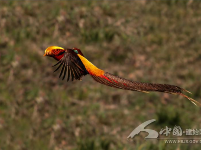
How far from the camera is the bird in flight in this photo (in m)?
2.14

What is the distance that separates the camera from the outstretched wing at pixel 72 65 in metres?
2.30

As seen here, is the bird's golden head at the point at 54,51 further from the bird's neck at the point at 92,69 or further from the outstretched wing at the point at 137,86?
the outstretched wing at the point at 137,86

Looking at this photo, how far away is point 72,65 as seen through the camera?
7.61 feet

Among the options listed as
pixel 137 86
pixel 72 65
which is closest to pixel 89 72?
pixel 72 65

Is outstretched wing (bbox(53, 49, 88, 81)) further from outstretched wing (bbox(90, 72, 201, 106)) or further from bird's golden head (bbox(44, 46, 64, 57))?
outstretched wing (bbox(90, 72, 201, 106))

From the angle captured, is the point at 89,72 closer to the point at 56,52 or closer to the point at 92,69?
the point at 92,69

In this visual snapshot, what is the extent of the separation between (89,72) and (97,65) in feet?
16.8

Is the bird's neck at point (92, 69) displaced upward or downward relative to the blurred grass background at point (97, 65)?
downward

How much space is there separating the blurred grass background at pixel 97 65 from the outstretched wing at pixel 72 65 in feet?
10.2

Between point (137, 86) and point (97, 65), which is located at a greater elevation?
point (97, 65)

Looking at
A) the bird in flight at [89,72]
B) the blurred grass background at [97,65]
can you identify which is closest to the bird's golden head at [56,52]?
the bird in flight at [89,72]

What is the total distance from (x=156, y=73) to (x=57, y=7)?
3.01m

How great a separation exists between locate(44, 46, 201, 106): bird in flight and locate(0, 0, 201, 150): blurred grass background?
122 inches

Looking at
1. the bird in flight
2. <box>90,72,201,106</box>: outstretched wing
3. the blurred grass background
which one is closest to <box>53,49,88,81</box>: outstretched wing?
the bird in flight
